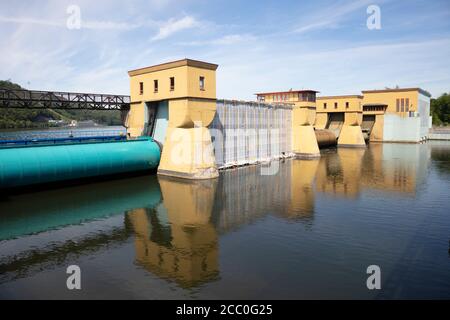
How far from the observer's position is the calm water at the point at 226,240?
48.0 ft

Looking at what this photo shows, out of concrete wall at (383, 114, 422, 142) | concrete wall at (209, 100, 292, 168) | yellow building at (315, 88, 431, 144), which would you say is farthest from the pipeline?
concrete wall at (383, 114, 422, 142)

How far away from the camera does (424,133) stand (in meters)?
101

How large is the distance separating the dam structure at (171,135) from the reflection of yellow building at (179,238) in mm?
8972

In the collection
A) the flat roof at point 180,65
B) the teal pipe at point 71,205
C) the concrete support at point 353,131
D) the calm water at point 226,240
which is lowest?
the calm water at point 226,240

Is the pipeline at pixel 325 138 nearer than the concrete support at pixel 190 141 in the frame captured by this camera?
No

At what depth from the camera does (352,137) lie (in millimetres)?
82188

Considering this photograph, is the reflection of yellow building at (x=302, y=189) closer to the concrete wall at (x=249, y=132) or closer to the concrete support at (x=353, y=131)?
the concrete wall at (x=249, y=132)

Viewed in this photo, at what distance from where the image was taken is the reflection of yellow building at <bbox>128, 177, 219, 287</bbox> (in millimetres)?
16188

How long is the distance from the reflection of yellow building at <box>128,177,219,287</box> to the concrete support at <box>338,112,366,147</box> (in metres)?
60.2

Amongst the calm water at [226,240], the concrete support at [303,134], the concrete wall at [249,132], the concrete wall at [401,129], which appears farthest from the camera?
the concrete wall at [401,129]

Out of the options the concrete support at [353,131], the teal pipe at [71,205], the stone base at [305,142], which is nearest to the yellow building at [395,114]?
the concrete support at [353,131]

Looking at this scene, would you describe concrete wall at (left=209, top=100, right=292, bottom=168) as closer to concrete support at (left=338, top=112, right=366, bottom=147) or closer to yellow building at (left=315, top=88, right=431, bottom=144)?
concrete support at (left=338, top=112, right=366, bottom=147)
